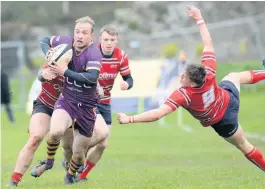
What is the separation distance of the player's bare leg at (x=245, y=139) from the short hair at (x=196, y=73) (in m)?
1.12

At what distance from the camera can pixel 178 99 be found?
34.6ft

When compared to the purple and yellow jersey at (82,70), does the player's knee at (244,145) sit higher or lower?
lower

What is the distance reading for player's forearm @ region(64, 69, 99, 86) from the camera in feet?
34.5

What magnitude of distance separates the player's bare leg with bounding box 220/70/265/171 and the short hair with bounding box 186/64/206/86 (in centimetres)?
112

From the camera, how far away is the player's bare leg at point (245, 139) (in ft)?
37.2

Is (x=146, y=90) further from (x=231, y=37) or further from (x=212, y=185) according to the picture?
(x=212, y=185)

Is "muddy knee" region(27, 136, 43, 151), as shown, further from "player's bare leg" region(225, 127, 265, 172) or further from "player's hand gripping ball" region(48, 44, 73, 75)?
"player's bare leg" region(225, 127, 265, 172)

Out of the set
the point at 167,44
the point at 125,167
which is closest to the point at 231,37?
the point at 167,44

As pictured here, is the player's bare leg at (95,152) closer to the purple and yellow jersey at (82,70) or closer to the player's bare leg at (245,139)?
the purple and yellow jersey at (82,70)

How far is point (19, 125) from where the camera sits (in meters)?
30.1

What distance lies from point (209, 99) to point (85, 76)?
171cm

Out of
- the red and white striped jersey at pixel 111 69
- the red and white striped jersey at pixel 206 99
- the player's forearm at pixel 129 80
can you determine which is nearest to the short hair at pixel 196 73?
the red and white striped jersey at pixel 206 99

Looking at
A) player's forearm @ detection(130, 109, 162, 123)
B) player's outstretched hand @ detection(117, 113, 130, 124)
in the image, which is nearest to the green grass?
player's forearm @ detection(130, 109, 162, 123)

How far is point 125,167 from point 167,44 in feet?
70.6
